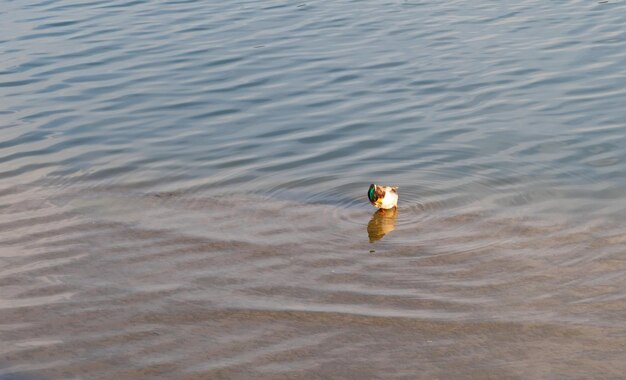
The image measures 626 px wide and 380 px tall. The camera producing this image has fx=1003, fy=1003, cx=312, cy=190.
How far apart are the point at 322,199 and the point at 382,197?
0.88 metres

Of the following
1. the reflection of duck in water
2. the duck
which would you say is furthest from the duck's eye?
the reflection of duck in water

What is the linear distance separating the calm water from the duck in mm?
184

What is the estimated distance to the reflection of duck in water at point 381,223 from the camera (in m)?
8.02

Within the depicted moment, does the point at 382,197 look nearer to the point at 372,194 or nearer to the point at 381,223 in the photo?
the point at 372,194

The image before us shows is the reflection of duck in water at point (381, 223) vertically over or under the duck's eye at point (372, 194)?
under

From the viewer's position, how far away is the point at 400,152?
9.97m

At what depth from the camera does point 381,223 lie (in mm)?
8227

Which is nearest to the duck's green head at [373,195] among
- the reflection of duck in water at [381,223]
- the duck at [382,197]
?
the duck at [382,197]

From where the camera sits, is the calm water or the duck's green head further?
the duck's green head

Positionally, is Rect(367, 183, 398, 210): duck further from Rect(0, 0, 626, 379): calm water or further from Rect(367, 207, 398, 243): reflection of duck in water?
Rect(0, 0, 626, 379): calm water

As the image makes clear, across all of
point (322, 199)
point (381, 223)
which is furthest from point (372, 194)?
point (322, 199)

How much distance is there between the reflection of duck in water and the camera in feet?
26.3

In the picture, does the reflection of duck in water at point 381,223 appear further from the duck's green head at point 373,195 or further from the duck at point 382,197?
the duck's green head at point 373,195

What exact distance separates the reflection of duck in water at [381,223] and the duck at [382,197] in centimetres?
8
